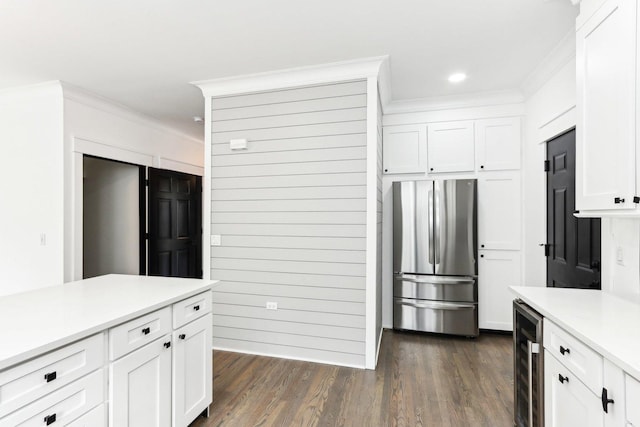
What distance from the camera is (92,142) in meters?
3.63

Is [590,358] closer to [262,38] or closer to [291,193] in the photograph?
[291,193]

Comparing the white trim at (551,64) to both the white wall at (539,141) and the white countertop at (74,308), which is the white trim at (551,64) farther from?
the white countertop at (74,308)

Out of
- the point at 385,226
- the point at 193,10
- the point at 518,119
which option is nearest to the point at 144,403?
the point at 193,10

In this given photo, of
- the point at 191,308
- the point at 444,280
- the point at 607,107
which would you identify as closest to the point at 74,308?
the point at 191,308

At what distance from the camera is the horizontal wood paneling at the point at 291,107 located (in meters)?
2.92

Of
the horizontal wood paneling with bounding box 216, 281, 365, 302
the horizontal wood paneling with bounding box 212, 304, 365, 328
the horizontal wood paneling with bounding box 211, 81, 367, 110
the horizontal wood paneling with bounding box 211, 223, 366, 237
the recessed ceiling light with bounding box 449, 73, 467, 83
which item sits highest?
the recessed ceiling light with bounding box 449, 73, 467, 83

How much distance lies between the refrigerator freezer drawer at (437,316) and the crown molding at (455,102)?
7.37 ft

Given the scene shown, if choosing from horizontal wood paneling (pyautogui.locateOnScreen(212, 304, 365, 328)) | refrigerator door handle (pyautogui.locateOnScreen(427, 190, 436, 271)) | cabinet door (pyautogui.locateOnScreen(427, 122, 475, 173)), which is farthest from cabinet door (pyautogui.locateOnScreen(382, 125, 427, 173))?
horizontal wood paneling (pyautogui.locateOnScreen(212, 304, 365, 328))

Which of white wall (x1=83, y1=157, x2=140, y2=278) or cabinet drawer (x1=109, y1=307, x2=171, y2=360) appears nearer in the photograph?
cabinet drawer (x1=109, y1=307, x2=171, y2=360)

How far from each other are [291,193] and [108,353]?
6.54 ft

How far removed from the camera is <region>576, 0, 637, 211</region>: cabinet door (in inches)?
55.9

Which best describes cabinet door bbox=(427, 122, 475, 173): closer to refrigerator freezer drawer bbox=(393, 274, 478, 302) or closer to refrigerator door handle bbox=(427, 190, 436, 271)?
refrigerator door handle bbox=(427, 190, 436, 271)

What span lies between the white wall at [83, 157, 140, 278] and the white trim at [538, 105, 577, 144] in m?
4.80

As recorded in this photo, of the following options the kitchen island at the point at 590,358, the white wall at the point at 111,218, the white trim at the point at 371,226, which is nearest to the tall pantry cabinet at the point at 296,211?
the white trim at the point at 371,226
